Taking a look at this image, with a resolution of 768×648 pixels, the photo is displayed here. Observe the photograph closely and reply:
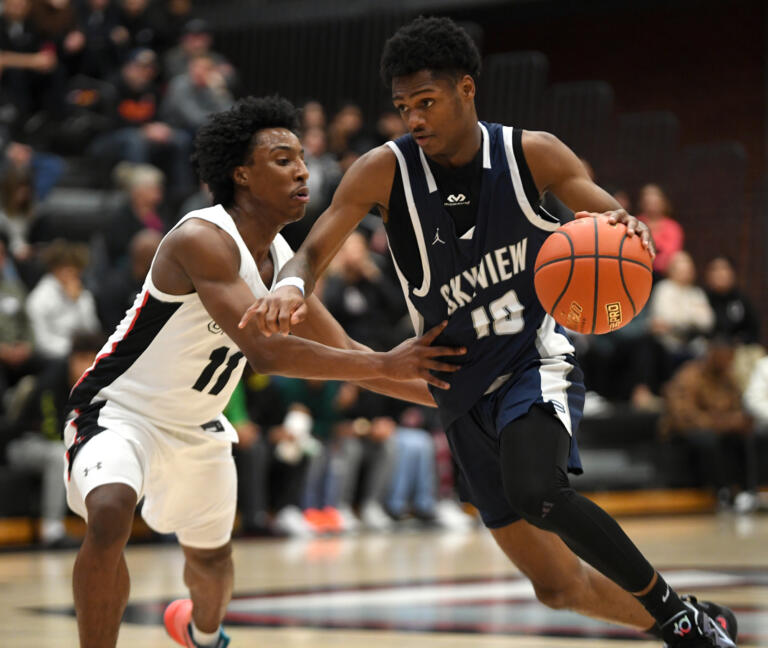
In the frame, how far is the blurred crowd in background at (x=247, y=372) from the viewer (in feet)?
32.6

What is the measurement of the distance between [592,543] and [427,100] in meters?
1.53

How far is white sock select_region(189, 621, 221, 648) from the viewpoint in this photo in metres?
4.96

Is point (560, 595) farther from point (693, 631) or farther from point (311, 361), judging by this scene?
point (311, 361)

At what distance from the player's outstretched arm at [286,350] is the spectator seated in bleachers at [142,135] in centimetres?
785

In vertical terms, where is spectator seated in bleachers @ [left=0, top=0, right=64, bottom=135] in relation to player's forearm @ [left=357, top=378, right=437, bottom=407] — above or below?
below

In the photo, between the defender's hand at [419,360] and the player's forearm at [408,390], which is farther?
the player's forearm at [408,390]

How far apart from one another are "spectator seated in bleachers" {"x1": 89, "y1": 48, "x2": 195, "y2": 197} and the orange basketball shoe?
7500 mm

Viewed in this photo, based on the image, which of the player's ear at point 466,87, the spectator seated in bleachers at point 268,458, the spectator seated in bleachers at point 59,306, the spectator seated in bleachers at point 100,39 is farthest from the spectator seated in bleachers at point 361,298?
the player's ear at point 466,87

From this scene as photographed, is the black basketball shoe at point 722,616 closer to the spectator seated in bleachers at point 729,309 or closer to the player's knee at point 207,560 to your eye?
the player's knee at point 207,560

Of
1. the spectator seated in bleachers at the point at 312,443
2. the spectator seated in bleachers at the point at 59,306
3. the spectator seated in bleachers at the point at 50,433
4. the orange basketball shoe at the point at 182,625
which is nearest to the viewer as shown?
the orange basketball shoe at the point at 182,625

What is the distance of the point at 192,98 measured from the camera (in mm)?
13023

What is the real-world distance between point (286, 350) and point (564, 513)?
3.55 ft

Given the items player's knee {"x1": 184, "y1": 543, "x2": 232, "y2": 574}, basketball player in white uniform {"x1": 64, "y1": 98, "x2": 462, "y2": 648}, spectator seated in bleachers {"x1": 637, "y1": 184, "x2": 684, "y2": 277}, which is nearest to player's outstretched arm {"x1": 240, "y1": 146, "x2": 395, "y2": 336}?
basketball player in white uniform {"x1": 64, "y1": 98, "x2": 462, "y2": 648}

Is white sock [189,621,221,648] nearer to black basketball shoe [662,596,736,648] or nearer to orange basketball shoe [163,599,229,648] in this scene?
orange basketball shoe [163,599,229,648]
